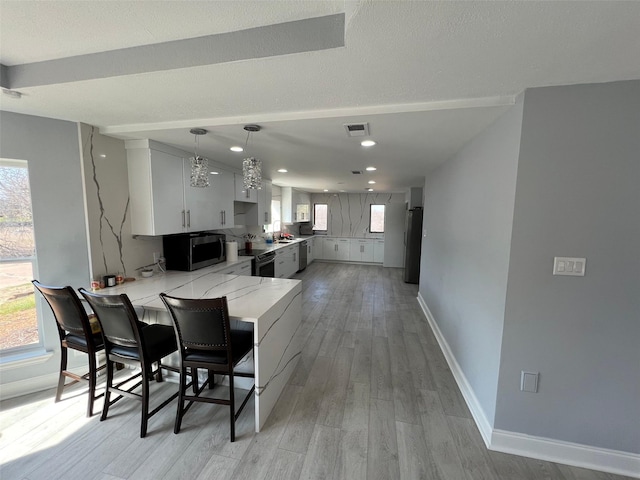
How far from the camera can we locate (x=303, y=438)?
1.79 m

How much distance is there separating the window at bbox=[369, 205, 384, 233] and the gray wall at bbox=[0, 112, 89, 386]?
6971 mm

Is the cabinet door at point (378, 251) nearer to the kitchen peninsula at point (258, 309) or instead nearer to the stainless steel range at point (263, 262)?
the stainless steel range at point (263, 262)

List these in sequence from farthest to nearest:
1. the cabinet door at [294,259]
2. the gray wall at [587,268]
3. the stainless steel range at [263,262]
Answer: the cabinet door at [294,259], the stainless steel range at [263,262], the gray wall at [587,268]

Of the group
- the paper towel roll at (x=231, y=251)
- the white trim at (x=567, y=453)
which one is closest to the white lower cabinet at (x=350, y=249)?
the paper towel roll at (x=231, y=251)

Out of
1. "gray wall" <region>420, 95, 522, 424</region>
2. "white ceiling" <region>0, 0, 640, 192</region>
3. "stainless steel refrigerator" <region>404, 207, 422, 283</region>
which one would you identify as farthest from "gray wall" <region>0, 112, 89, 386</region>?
"stainless steel refrigerator" <region>404, 207, 422, 283</region>

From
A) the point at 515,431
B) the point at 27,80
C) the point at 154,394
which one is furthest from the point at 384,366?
the point at 27,80

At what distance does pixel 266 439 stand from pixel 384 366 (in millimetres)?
1347

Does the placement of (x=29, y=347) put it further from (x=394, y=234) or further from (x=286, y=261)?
(x=394, y=234)

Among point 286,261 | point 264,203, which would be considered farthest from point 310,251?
point 264,203

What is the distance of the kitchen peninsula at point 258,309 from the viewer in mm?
1828

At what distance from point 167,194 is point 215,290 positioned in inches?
48.5

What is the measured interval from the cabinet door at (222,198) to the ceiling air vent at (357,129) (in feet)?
6.81

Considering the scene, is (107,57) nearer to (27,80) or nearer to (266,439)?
(27,80)

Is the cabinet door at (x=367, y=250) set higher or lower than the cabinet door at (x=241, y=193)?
lower
